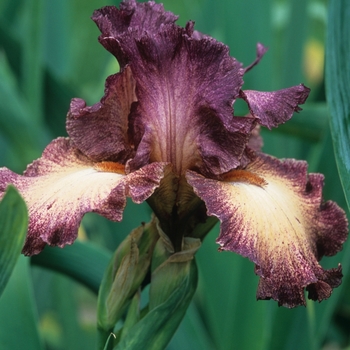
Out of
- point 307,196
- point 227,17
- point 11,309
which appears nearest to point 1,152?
point 227,17

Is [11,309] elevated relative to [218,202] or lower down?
lower down

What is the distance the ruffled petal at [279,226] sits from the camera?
66 cm

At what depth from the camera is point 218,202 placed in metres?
0.68

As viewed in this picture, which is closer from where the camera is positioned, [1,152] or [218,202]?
[218,202]

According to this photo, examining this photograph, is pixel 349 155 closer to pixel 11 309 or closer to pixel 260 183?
pixel 260 183

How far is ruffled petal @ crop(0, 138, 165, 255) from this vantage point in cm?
66

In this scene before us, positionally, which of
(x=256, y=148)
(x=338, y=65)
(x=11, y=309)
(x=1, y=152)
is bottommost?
(x=11, y=309)

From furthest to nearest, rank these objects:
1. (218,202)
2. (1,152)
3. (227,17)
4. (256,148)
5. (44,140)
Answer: (1,152), (44,140), (227,17), (256,148), (218,202)

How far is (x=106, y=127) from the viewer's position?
79cm

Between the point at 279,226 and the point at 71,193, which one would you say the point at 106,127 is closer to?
the point at 71,193

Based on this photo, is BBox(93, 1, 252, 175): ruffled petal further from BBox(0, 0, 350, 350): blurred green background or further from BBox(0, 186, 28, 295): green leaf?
BBox(0, 0, 350, 350): blurred green background

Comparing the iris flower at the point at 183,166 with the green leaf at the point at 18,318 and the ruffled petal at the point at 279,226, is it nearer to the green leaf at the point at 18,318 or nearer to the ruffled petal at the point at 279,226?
the ruffled petal at the point at 279,226

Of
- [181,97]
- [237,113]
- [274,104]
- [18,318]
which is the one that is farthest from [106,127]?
[237,113]

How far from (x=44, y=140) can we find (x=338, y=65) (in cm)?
94
